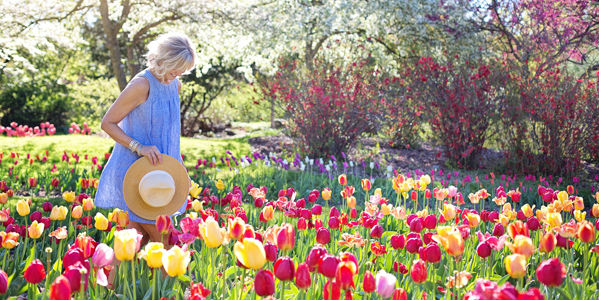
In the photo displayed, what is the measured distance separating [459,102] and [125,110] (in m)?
5.48

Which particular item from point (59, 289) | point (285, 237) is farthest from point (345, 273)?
point (59, 289)

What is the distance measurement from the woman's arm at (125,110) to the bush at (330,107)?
4.69 m

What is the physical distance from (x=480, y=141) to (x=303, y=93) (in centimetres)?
266

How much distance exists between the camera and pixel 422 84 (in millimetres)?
7484

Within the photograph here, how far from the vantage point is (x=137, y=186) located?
92.7 inches

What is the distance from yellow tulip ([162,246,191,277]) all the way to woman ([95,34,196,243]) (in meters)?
1.02

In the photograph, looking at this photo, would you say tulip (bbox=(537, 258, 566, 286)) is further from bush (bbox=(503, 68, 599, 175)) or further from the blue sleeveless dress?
bush (bbox=(503, 68, 599, 175))

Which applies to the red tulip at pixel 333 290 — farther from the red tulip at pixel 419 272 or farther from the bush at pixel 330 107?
the bush at pixel 330 107

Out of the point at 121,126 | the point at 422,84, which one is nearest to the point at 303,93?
the point at 422,84

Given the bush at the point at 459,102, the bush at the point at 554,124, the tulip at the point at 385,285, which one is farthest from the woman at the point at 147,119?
the bush at the point at 459,102

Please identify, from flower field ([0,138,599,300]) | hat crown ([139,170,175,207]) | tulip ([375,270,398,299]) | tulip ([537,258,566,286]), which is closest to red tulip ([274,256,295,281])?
flower field ([0,138,599,300])

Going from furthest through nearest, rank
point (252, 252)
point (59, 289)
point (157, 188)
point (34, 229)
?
1. point (157, 188)
2. point (34, 229)
3. point (252, 252)
4. point (59, 289)

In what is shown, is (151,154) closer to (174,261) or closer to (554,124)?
(174,261)

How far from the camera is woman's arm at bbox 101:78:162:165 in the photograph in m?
2.44
